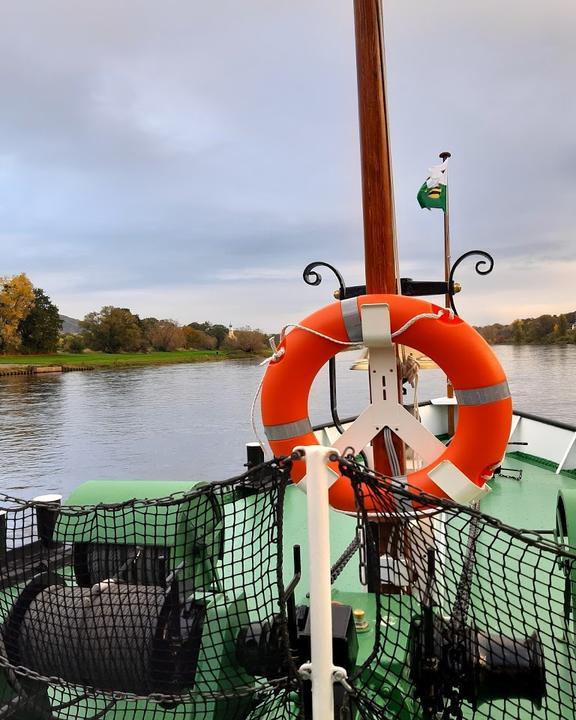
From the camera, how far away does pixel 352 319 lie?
6.03 ft

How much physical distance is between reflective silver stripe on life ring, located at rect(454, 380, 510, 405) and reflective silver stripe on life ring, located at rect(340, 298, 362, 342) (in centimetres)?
38

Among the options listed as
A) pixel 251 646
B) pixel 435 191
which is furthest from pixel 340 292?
pixel 435 191

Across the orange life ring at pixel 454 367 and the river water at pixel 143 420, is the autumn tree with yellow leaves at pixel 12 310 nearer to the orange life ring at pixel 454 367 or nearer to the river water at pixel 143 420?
the river water at pixel 143 420

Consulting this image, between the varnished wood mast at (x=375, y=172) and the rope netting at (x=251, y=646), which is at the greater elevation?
the varnished wood mast at (x=375, y=172)

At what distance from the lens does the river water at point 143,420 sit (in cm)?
1199

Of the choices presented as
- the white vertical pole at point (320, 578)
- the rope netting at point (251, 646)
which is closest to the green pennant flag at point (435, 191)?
the rope netting at point (251, 646)

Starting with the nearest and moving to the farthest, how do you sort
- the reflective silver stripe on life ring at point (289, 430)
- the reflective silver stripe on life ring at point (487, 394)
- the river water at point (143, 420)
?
the reflective silver stripe on life ring at point (487, 394) < the reflective silver stripe on life ring at point (289, 430) < the river water at point (143, 420)

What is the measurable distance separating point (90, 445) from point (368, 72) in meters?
13.1

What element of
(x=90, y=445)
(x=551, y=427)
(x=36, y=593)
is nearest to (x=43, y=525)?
(x=36, y=593)

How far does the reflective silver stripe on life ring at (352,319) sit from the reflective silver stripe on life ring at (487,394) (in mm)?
375

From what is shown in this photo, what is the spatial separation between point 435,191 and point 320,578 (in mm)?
4138

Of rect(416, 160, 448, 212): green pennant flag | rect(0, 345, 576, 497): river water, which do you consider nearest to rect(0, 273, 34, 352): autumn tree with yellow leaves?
rect(0, 345, 576, 497): river water

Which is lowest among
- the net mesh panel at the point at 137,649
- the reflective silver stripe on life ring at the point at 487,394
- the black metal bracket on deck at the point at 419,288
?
the net mesh panel at the point at 137,649

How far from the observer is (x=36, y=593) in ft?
5.06
